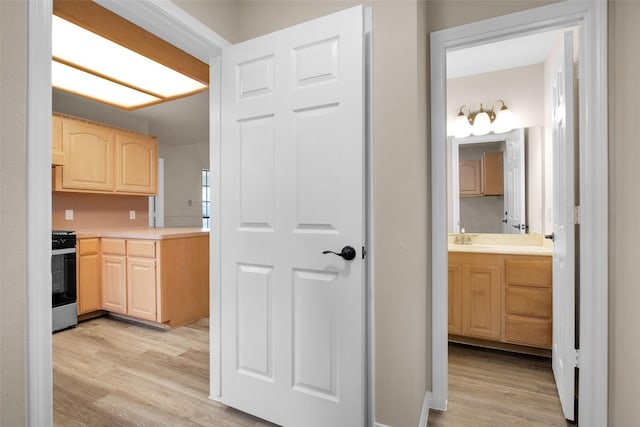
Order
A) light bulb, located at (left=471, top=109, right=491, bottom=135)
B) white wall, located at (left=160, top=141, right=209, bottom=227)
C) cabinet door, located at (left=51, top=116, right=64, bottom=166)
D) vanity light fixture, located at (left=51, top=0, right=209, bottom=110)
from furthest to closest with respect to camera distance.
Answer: white wall, located at (left=160, top=141, right=209, bottom=227) < cabinet door, located at (left=51, top=116, right=64, bottom=166) < light bulb, located at (left=471, top=109, right=491, bottom=135) < vanity light fixture, located at (left=51, top=0, right=209, bottom=110)

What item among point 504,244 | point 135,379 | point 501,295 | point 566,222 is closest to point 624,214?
point 566,222

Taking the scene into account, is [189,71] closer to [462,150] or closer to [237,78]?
[237,78]

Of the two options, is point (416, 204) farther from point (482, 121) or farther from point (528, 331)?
point (482, 121)

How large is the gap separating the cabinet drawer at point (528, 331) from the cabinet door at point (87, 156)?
4415 mm

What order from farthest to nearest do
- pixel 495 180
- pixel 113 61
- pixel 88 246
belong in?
pixel 88 246, pixel 495 180, pixel 113 61

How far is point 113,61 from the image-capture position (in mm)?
2881

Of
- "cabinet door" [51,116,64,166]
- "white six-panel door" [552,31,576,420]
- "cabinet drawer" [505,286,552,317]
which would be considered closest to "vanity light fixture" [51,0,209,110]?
"cabinet door" [51,116,64,166]

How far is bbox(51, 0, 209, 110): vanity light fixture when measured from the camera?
6.43 feet

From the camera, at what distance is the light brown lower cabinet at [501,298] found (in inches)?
97.6

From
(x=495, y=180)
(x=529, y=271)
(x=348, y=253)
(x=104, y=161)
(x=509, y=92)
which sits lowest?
(x=529, y=271)

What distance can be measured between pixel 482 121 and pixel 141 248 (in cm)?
357

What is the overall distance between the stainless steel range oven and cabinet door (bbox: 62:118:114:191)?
2.13 feet

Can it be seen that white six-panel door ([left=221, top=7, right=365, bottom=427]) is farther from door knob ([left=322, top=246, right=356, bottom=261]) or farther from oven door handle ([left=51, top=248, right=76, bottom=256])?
oven door handle ([left=51, top=248, right=76, bottom=256])

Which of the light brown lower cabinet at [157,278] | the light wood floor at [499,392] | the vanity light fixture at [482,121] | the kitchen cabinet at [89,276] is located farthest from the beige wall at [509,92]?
the kitchen cabinet at [89,276]
